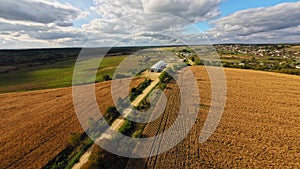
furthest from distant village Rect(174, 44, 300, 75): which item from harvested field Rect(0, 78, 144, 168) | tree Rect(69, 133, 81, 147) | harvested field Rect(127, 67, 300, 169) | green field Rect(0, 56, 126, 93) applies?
tree Rect(69, 133, 81, 147)

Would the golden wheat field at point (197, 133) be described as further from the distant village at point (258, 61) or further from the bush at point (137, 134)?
the distant village at point (258, 61)

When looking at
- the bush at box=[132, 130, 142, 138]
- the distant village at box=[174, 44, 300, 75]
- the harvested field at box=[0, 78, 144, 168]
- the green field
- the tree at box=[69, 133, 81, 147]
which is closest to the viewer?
the harvested field at box=[0, 78, 144, 168]

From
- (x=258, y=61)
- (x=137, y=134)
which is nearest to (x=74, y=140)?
(x=137, y=134)

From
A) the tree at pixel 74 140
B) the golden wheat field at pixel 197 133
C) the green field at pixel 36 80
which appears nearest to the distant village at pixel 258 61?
the golden wheat field at pixel 197 133

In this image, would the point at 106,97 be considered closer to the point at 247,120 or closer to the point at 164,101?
the point at 164,101

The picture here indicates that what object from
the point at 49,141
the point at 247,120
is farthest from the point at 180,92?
the point at 49,141

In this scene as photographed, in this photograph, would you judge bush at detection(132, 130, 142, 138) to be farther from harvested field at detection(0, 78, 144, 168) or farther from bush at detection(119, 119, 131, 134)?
harvested field at detection(0, 78, 144, 168)
